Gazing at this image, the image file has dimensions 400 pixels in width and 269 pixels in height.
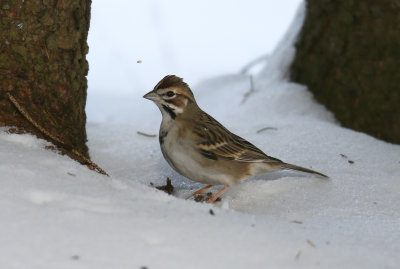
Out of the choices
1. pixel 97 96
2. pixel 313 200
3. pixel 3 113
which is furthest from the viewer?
pixel 97 96

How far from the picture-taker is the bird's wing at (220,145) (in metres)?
3.99

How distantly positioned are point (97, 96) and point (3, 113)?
644 centimetres

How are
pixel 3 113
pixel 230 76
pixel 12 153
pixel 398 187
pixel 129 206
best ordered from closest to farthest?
pixel 129 206
pixel 12 153
pixel 3 113
pixel 398 187
pixel 230 76

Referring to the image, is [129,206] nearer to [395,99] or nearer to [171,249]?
[171,249]

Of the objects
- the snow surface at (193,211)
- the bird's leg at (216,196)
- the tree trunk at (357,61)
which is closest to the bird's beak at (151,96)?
the snow surface at (193,211)

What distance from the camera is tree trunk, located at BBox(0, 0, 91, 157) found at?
353 cm

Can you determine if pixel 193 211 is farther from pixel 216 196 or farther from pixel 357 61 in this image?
pixel 357 61

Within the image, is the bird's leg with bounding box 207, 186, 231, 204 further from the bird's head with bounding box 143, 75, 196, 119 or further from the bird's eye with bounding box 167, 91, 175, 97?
the bird's eye with bounding box 167, 91, 175, 97

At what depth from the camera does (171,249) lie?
2.42 m

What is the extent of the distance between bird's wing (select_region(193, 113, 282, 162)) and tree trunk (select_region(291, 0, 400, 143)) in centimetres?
212

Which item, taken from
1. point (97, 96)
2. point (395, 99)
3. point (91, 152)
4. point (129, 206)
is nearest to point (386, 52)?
point (395, 99)

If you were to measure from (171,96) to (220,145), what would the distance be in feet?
1.76

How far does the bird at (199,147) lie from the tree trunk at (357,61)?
6.34 ft

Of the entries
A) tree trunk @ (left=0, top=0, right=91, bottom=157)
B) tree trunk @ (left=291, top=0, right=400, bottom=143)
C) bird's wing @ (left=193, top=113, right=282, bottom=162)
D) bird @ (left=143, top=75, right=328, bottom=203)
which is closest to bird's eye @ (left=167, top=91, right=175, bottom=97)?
bird @ (left=143, top=75, right=328, bottom=203)
